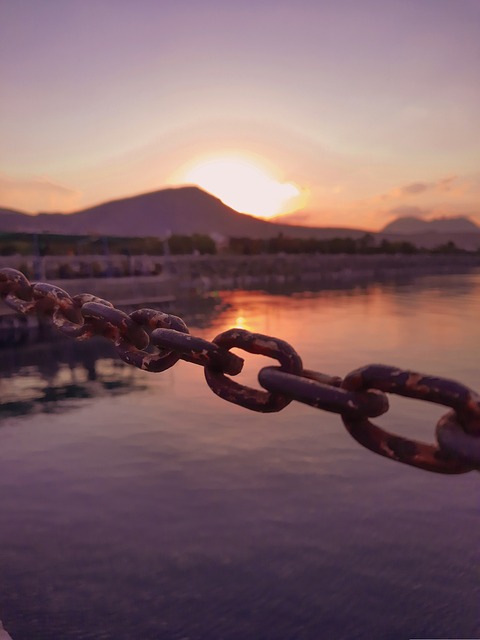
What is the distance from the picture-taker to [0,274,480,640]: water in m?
6.44

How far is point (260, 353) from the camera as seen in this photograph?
1521mm

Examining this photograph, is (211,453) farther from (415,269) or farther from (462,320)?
(415,269)

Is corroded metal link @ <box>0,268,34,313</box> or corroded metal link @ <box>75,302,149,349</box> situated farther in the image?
corroded metal link @ <box>0,268,34,313</box>

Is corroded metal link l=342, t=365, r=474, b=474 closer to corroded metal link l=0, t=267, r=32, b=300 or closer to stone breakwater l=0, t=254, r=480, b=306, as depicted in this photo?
corroded metal link l=0, t=267, r=32, b=300

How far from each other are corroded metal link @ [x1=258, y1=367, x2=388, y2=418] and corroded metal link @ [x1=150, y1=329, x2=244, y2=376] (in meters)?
0.22

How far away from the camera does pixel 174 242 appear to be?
8069 cm

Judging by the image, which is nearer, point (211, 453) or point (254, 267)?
point (211, 453)

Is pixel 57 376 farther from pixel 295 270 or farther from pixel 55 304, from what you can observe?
pixel 295 270

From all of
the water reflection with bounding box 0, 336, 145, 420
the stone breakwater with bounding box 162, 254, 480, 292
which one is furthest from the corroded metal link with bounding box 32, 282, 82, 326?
the stone breakwater with bounding box 162, 254, 480, 292

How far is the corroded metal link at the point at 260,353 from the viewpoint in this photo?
1463 mm

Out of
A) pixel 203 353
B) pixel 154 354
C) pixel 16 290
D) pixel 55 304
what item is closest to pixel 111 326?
pixel 154 354

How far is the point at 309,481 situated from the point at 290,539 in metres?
2.32

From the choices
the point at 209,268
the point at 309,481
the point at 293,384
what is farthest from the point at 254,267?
the point at 293,384

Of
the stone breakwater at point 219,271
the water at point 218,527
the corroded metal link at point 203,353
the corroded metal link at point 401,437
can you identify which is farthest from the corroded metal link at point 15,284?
the stone breakwater at point 219,271
